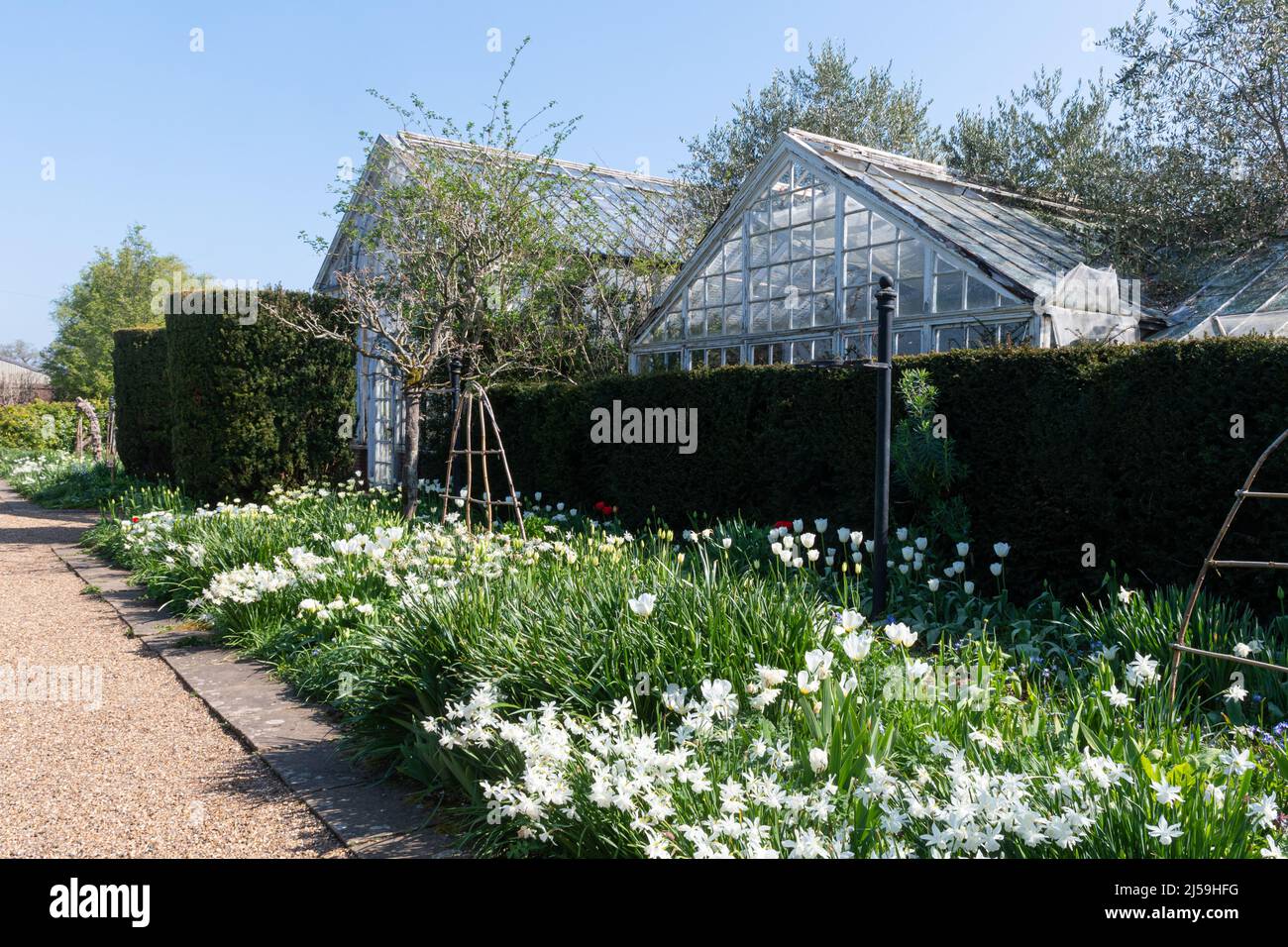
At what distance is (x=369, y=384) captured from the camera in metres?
15.9

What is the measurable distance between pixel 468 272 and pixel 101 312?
34.1 meters

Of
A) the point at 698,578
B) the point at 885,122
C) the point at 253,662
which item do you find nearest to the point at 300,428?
the point at 253,662

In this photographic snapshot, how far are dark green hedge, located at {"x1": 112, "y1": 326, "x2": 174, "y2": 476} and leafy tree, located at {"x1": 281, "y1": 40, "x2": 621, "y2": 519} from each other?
3162mm

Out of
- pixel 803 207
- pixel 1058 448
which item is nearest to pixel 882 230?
pixel 803 207

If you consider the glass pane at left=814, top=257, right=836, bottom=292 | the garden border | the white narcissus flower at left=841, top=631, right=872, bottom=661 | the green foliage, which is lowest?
the garden border

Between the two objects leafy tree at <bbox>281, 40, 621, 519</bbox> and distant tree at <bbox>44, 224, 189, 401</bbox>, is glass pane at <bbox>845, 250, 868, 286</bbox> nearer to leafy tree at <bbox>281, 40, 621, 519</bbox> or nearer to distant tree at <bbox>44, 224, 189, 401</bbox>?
leafy tree at <bbox>281, 40, 621, 519</bbox>

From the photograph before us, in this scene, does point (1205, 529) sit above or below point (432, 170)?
below

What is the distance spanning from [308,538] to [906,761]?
19.0 ft

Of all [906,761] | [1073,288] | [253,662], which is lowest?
[253,662]

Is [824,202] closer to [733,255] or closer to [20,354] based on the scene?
[733,255]

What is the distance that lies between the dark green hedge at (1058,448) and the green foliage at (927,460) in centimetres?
11

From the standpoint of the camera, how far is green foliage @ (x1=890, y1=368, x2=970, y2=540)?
631 centimetres

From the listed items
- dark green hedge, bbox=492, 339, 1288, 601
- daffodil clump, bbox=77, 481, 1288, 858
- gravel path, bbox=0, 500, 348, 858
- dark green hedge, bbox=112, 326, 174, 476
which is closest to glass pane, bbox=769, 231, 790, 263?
dark green hedge, bbox=492, 339, 1288, 601

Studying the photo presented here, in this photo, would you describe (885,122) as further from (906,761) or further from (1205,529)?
(906,761)
